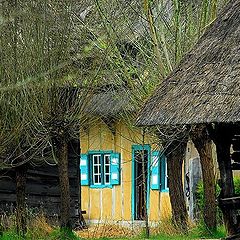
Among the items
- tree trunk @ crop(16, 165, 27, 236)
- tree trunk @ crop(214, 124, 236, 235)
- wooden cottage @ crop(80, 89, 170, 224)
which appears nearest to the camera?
tree trunk @ crop(214, 124, 236, 235)

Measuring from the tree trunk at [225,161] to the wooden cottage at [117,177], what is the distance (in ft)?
33.6

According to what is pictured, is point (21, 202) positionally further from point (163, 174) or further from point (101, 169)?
point (101, 169)

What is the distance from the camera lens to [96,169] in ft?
81.0

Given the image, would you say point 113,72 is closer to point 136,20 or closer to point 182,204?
point 136,20

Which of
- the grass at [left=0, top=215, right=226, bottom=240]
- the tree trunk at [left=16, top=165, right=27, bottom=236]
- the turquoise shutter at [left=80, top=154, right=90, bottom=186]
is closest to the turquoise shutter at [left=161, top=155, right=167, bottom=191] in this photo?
the turquoise shutter at [left=80, top=154, right=90, bottom=186]

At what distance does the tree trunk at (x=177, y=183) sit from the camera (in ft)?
58.8

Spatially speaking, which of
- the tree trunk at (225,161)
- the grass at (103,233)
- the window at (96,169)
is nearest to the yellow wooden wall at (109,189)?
the window at (96,169)

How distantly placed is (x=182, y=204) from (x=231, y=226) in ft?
19.4

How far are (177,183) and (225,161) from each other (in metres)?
5.77

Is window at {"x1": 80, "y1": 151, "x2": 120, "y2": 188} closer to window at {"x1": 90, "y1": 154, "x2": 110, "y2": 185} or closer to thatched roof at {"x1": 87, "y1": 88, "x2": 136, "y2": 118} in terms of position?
window at {"x1": 90, "y1": 154, "x2": 110, "y2": 185}

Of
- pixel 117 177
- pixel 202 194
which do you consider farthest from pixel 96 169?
pixel 202 194

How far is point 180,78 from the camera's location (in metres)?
12.5

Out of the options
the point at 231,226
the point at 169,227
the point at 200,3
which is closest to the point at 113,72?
the point at 200,3

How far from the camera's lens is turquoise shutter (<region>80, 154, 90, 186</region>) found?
2442 cm
